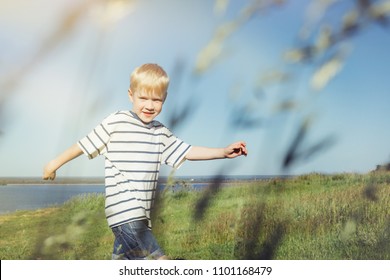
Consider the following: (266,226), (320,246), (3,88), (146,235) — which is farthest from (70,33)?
(320,246)

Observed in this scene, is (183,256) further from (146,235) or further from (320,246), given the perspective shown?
(320,246)

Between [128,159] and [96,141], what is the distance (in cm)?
12

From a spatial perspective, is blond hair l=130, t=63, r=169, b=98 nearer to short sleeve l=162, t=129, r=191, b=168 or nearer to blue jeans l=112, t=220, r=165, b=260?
short sleeve l=162, t=129, r=191, b=168

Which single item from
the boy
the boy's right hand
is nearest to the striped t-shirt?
the boy

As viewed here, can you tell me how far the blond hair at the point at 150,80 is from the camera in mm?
2031

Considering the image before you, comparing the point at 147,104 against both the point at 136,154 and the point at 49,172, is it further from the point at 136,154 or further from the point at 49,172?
the point at 49,172

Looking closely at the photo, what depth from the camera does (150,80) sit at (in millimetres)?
2037

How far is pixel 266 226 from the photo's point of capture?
213cm

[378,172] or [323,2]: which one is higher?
[323,2]

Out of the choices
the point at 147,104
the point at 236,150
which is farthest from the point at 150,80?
the point at 236,150

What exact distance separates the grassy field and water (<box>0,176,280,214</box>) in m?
0.02

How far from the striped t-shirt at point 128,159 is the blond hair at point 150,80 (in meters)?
0.09

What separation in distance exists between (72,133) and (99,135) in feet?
0.34
